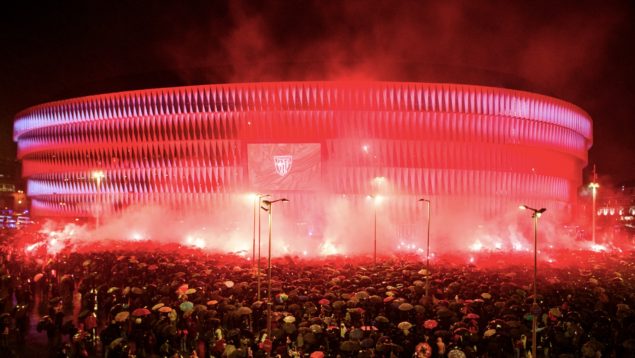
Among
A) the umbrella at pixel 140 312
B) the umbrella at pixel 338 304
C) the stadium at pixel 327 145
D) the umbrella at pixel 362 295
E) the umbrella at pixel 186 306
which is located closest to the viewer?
the umbrella at pixel 140 312

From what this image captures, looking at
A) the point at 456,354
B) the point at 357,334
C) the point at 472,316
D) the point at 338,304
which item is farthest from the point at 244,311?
the point at 472,316

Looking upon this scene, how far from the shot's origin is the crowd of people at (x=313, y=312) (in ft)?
49.8

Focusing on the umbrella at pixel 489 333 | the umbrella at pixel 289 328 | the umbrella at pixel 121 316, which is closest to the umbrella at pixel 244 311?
the umbrella at pixel 289 328

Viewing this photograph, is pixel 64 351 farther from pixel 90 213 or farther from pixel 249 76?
pixel 90 213

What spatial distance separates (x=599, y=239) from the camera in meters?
58.3

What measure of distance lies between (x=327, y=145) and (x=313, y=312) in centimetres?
3446

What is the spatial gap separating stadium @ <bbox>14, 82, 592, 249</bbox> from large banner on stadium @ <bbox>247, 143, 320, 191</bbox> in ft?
0.28

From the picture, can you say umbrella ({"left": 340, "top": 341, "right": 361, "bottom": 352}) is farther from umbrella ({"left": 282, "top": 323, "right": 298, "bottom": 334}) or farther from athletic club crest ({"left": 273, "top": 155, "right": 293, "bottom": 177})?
athletic club crest ({"left": 273, "top": 155, "right": 293, "bottom": 177})

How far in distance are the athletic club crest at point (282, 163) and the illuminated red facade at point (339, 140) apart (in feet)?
5.17

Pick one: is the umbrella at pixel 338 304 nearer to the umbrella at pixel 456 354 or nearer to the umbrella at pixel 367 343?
the umbrella at pixel 367 343

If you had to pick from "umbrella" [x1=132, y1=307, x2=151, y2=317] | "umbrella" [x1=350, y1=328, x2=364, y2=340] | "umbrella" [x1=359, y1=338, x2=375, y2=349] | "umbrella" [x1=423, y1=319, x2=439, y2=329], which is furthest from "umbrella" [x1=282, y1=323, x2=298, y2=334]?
"umbrella" [x1=132, y1=307, x2=151, y2=317]

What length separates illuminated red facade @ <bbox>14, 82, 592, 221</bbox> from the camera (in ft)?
168

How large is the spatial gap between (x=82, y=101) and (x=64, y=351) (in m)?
47.2

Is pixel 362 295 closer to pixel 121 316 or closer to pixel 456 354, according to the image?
pixel 456 354
